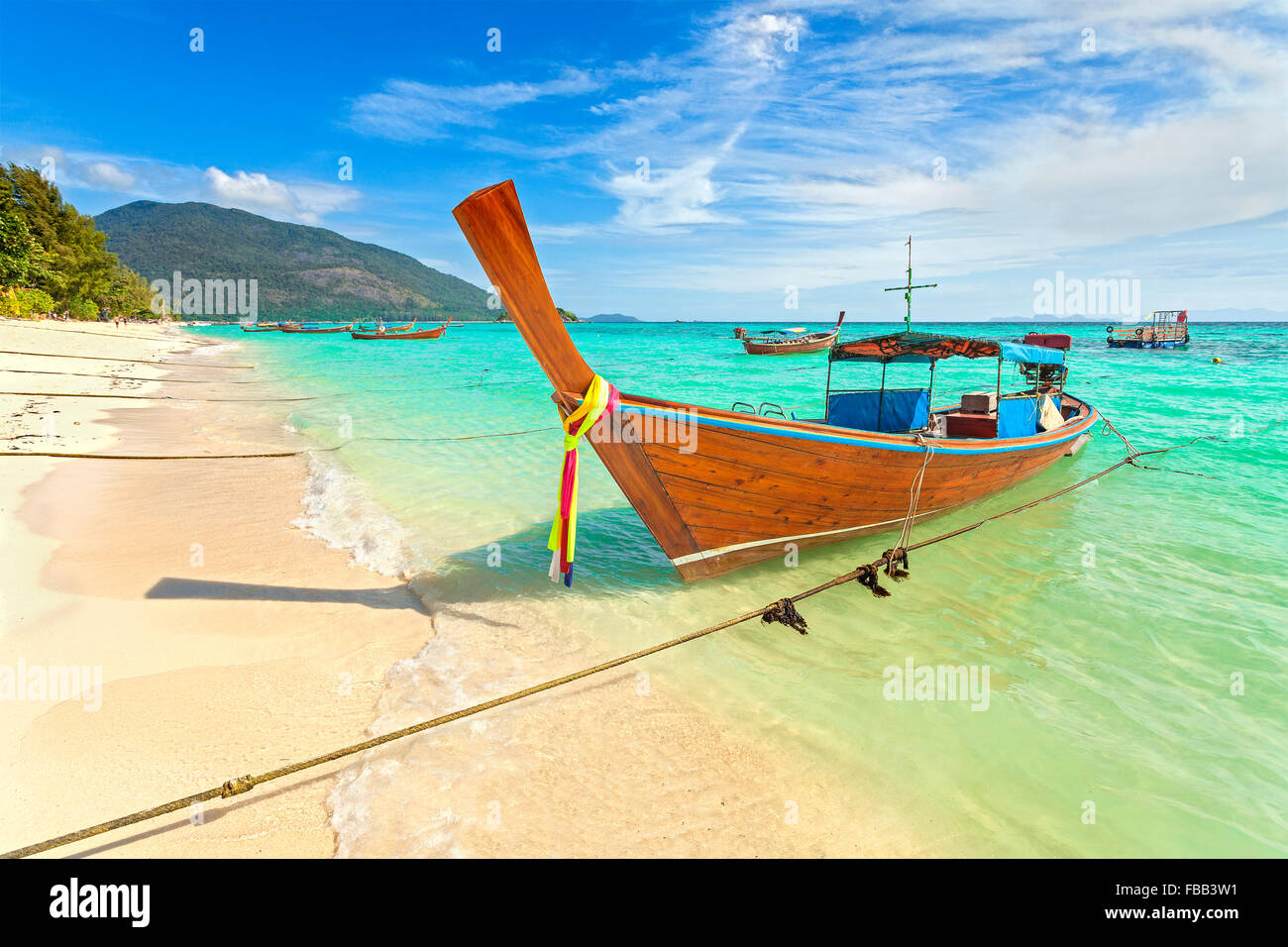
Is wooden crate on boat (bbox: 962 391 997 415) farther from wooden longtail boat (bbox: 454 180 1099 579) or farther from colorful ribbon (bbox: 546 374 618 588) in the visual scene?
colorful ribbon (bbox: 546 374 618 588)

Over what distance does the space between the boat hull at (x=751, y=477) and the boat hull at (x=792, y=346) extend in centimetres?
4068

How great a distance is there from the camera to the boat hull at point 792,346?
154 feet

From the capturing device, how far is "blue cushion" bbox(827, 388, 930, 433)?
28.0ft

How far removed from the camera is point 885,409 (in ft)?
28.6

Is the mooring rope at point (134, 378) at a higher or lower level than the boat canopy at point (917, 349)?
higher

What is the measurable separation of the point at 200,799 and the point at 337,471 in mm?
9417

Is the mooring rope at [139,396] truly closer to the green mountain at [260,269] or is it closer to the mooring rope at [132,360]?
the mooring rope at [132,360]

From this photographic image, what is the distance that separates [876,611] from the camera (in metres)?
6.29

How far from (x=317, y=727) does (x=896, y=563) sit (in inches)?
238

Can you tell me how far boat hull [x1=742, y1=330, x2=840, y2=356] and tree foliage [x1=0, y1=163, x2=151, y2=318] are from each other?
48.1m
